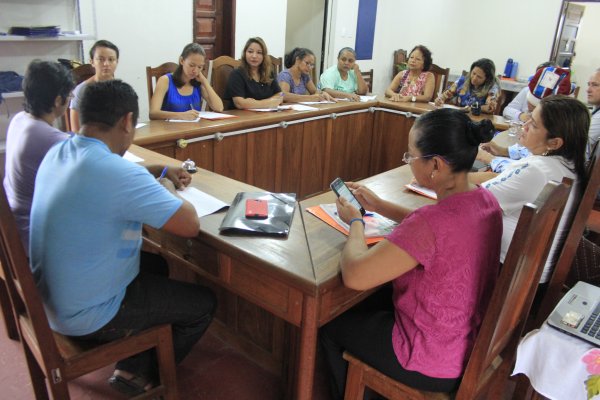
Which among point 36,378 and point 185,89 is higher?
point 185,89

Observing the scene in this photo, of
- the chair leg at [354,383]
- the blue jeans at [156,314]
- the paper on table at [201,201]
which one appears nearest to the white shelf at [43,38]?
the paper on table at [201,201]

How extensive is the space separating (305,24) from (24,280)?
5.59 m

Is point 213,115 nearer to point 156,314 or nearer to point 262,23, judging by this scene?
point 156,314

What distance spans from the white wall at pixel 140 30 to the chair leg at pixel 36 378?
9.27ft

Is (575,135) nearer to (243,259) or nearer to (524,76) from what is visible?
(243,259)

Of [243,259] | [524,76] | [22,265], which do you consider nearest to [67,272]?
[22,265]

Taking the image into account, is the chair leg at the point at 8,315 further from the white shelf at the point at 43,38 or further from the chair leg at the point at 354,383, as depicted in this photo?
the white shelf at the point at 43,38

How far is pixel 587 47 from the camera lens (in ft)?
22.2

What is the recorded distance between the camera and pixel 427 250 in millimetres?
1119

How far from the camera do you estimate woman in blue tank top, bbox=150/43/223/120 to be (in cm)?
289

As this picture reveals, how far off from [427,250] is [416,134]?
0.31m

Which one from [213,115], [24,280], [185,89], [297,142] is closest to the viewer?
[24,280]

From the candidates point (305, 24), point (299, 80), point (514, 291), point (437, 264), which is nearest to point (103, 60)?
point (299, 80)

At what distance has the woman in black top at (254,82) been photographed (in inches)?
128
